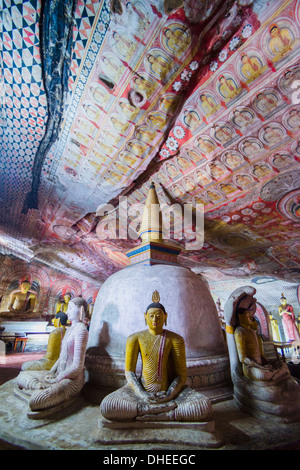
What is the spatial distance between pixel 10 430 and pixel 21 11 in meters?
5.03

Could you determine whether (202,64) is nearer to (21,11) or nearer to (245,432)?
(21,11)

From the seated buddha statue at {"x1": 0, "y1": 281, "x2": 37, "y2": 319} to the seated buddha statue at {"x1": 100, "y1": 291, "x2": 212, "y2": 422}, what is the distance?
1104cm

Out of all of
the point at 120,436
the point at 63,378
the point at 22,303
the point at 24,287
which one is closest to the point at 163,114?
the point at 63,378

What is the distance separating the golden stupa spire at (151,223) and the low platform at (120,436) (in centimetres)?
281

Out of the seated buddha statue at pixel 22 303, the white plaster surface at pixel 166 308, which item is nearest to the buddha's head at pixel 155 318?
the white plaster surface at pixel 166 308

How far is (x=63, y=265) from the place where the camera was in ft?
41.2

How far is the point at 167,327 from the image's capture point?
9.68 feet

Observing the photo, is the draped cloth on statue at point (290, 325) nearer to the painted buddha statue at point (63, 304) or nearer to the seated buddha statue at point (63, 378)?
the seated buddha statue at point (63, 378)

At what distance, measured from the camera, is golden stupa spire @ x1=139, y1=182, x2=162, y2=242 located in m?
4.27

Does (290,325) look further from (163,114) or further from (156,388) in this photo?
(163,114)

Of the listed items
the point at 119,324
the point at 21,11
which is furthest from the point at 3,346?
the point at 21,11

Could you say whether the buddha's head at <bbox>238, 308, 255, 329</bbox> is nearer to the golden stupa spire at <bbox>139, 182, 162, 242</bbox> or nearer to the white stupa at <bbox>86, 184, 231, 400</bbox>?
the white stupa at <bbox>86, 184, 231, 400</bbox>

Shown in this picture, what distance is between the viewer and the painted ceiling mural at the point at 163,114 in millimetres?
3129

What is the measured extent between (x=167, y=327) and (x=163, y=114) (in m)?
4.09
